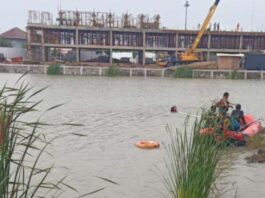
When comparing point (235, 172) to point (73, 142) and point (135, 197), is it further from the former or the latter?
point (73, 142)

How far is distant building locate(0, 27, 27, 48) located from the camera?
84881 mm

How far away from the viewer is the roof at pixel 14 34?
87.0 metres

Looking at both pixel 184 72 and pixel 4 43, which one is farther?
pixel 4 43

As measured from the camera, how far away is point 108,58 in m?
65.3

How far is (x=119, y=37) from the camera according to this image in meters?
63.3

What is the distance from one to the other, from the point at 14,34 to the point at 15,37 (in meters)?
1.93

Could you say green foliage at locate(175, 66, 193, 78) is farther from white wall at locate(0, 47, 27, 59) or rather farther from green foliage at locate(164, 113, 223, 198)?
green foliage at locate(164, 113, 223, 198)

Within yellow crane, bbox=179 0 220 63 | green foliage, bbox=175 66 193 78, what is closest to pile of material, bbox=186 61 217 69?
green foliage, bbox=175 66 193 78

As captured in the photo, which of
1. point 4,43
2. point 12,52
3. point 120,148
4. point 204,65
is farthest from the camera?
point 4,43

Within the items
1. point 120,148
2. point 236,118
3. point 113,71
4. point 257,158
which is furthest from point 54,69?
point 257,158

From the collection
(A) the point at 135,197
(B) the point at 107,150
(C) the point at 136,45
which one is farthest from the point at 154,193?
(C) the point at 136,45

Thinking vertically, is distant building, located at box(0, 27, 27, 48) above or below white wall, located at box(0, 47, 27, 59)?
above

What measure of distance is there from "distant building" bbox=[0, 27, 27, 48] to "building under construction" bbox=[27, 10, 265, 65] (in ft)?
72.6

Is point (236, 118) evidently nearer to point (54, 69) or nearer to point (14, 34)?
point (54, 69)
